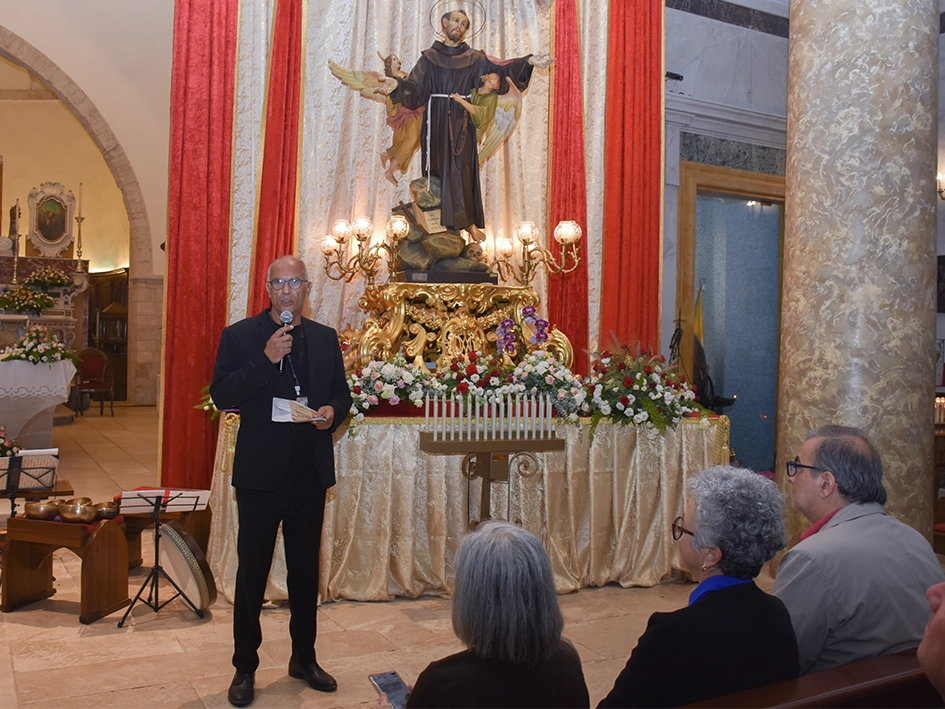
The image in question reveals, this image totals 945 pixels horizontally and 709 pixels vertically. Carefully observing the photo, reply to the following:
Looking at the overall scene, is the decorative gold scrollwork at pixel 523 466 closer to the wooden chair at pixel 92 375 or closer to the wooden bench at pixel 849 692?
the wooden bench at pixel 849 692

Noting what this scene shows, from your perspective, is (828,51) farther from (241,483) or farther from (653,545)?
(241,483)

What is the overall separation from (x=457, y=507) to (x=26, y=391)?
6330 millimetres

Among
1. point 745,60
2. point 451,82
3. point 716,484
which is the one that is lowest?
point 716,484

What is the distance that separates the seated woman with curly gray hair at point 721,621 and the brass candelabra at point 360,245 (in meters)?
4.66

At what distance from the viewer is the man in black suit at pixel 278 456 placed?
3818 mm

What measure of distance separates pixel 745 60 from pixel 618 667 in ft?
25.0

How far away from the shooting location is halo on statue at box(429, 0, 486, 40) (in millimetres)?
7484

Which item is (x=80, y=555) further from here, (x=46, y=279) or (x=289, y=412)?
(x=46, y=279)

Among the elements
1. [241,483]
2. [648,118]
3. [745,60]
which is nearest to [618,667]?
[241,483]

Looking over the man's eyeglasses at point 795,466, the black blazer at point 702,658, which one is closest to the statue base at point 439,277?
the man's eyeglasses at point 795,466

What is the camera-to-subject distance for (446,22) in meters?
6.65

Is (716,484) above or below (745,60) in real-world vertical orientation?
below

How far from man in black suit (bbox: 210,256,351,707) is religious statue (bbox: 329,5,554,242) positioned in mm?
2980

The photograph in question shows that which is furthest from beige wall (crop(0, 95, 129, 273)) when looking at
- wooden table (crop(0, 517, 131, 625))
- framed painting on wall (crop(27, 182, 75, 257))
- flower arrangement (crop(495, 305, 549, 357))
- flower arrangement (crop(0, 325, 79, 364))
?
wooden table (crop(0, 517, 131, 625))
